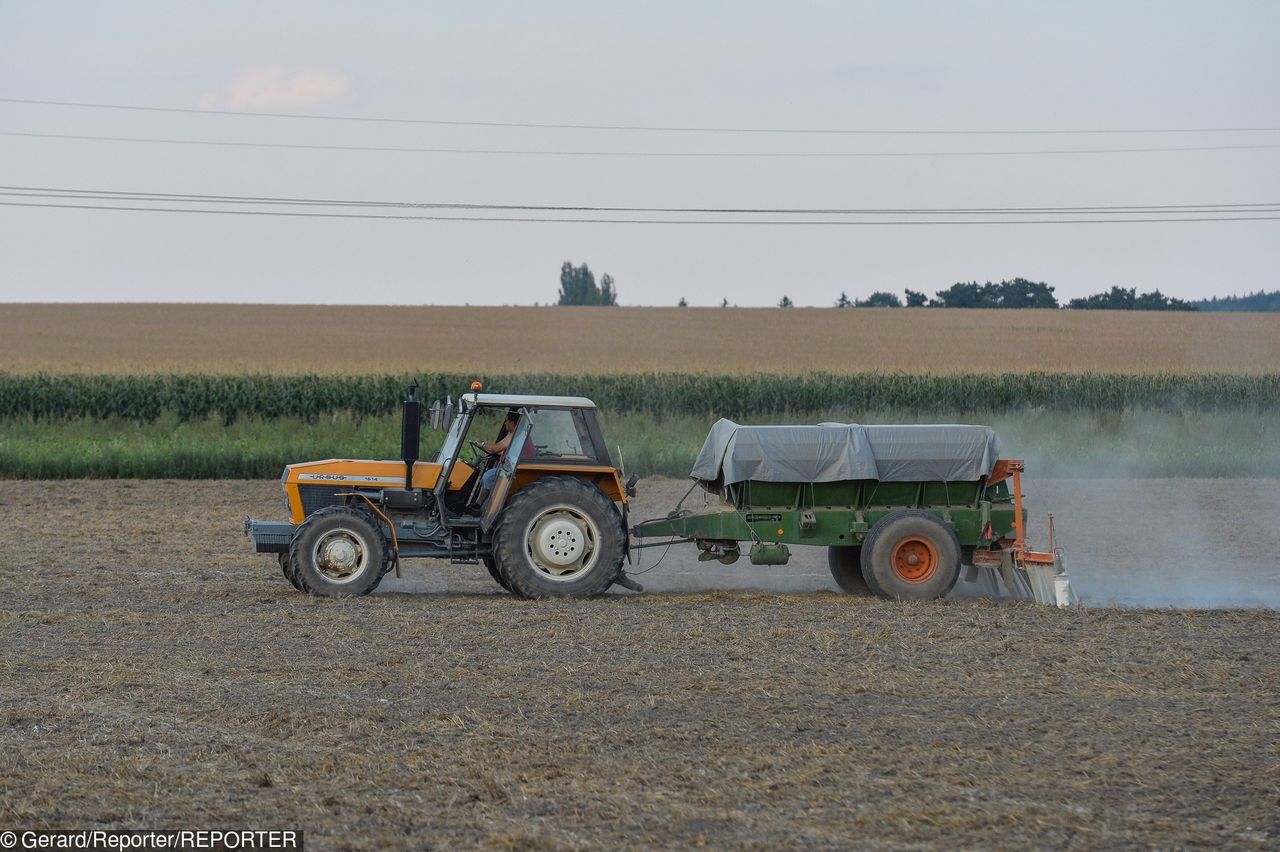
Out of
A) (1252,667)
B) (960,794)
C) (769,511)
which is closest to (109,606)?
(769,511)

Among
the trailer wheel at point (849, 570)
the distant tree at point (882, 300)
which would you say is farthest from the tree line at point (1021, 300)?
the trailer wheel at point (849, 570)

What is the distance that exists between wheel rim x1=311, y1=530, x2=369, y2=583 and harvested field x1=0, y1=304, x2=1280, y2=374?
68.0 ft

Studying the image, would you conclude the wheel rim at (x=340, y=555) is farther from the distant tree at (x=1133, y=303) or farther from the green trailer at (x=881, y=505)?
the distant tree at (x=1133, y=303)

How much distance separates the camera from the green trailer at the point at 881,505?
12023 millimetres

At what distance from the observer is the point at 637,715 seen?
26.0 ft

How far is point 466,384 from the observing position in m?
32.0

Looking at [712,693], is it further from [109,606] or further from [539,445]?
[109,606]

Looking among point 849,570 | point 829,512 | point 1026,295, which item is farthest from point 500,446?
point 1026,295

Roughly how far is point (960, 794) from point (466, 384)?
26.2 m

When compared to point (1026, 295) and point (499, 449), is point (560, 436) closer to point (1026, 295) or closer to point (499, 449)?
point (499, 449)

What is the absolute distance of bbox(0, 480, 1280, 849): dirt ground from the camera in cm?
614

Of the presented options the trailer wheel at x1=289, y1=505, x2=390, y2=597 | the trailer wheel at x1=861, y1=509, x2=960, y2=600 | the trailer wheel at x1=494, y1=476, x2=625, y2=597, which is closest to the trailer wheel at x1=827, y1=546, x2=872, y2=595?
the trailer wheel at x1=861, y1=509, x2=960, y2=600

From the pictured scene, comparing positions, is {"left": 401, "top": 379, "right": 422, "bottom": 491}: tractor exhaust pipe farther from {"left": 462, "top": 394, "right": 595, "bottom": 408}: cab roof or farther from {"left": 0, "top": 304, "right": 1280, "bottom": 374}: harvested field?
{"left": 0, "top": 304, "right": 1280, "bottom": 374}: harvested field

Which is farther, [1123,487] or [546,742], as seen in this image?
[1123,487]
